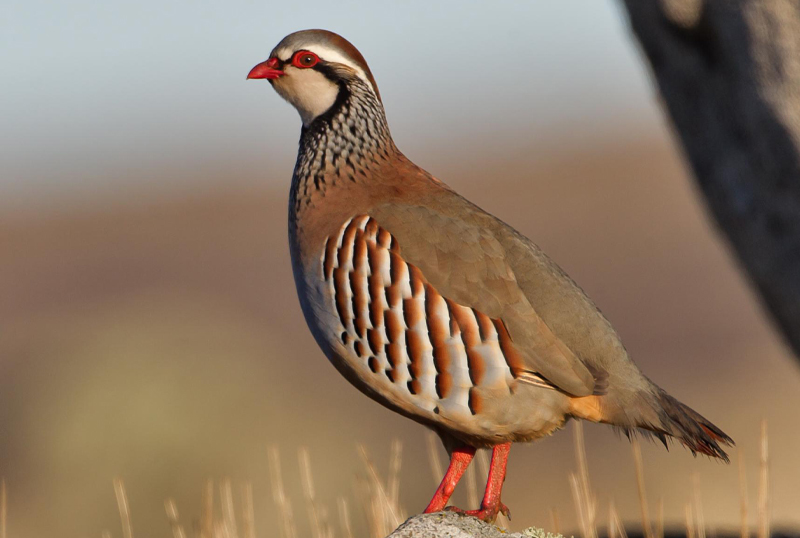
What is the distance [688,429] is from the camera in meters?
4.68

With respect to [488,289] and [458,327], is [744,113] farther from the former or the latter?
[458,327]

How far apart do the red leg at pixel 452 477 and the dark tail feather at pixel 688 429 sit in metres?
0.80

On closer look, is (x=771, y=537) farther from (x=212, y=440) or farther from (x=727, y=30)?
(x=212, y=440)

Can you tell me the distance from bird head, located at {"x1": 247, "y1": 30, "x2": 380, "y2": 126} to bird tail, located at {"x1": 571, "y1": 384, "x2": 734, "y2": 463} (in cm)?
190

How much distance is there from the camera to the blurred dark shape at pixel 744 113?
504 centimetres

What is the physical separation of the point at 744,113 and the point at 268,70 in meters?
2.35

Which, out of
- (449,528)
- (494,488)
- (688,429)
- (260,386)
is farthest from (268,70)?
(260,386)

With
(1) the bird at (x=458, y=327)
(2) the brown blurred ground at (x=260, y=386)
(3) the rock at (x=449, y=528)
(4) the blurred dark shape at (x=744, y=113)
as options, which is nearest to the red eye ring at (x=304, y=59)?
(1) the bird at (x=458, y=327)

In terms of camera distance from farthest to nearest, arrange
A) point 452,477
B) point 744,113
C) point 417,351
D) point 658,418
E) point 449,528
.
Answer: point 744,113
point 452,477
point 658,418
point 417,351
point 449,528

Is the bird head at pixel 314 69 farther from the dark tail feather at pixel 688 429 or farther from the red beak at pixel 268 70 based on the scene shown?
the dark tail feather at pixel 688 429

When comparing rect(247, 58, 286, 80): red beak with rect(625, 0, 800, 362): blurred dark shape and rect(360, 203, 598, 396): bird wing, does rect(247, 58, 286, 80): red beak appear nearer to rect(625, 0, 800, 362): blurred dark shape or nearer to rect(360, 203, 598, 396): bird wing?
rect(360, 203, 598, 396): bird wing

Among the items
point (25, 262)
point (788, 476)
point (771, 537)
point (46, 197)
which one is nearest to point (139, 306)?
point (788, 476)

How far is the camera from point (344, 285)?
182 inches

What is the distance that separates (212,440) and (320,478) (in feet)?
3.84
